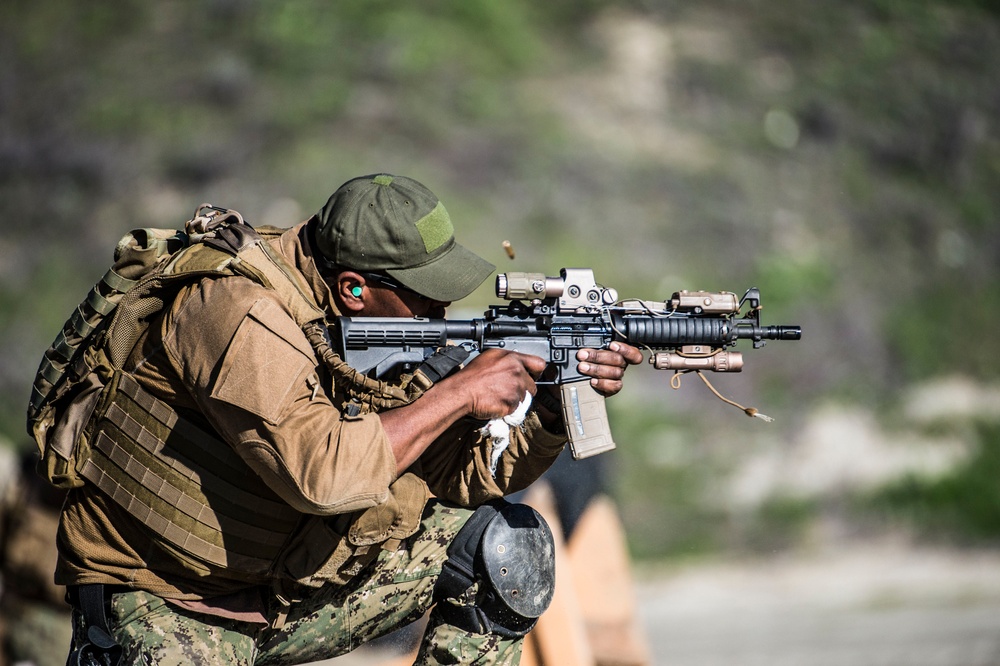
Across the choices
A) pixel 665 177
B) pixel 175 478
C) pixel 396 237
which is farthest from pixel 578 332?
pixel 665 177

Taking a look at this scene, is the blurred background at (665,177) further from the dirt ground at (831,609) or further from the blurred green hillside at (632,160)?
the dirt ground at (831,609)

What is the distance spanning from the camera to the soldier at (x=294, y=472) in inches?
117

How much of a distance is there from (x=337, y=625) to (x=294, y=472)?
0.88 m

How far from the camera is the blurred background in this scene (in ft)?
25.1

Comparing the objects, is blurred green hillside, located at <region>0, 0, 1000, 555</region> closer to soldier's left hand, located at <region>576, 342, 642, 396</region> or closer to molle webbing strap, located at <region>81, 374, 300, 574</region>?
soldier's left hand, located at <region>576, 342, 642, 396</region>

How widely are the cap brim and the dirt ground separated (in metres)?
3.46

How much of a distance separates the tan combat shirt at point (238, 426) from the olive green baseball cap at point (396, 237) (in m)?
0.32

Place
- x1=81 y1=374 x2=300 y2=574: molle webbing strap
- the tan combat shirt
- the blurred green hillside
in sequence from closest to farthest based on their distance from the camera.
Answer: the tan combat shirt → x1=81 y1=374 x2=300 y2=574: molle webbing strap → the blurred green hillside

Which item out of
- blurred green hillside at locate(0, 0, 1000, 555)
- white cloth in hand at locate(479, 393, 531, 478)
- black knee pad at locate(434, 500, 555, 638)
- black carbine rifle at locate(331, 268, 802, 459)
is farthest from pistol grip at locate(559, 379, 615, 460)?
blurred green hillside at locate(0, 0, 1000, 555)

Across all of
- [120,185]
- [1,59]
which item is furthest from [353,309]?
[1,59]

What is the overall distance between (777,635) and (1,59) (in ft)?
30.7

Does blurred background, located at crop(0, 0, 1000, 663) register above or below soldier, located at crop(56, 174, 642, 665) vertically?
above

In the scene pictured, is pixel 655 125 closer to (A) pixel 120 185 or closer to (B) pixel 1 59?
(A) pixel 120 185

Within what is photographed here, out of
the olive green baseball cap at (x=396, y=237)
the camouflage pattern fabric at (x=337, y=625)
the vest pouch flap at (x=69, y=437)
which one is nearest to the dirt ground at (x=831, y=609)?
the camouflage pattern fabric at (x=337, y=625)
